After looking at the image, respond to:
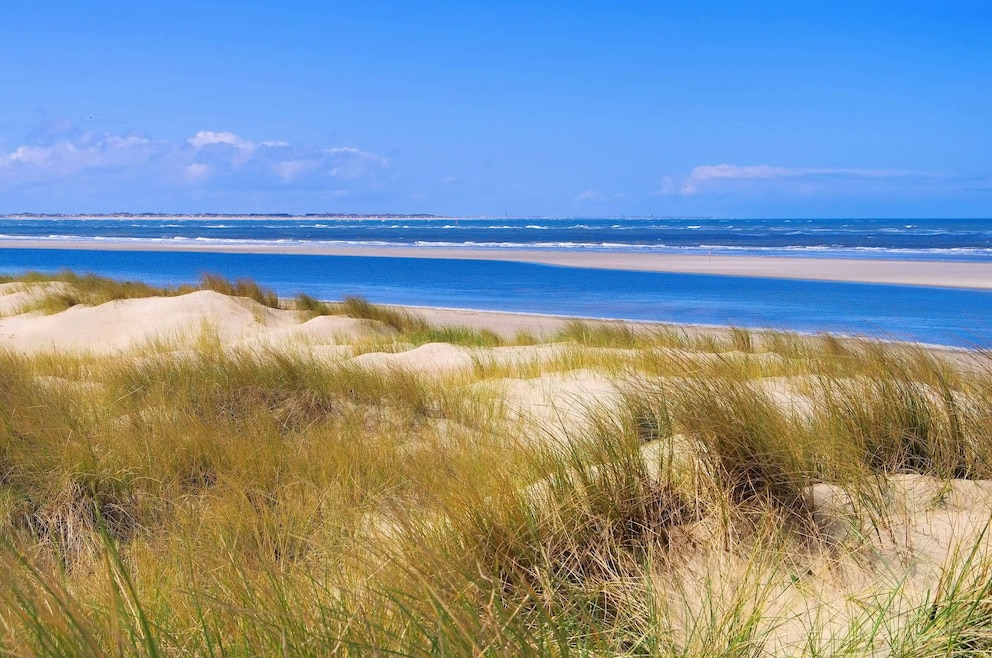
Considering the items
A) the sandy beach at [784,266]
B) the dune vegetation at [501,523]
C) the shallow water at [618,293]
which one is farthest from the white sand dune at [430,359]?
the sandy beach at [784,266]

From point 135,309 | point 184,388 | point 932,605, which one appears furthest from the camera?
point 135,309

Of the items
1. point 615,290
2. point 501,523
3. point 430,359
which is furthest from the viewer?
point 615,290

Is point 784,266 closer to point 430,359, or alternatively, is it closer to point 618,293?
point 618,293

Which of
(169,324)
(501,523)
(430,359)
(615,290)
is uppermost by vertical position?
(501,523)

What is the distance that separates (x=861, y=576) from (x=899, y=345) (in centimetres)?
354

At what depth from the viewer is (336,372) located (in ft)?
19.2

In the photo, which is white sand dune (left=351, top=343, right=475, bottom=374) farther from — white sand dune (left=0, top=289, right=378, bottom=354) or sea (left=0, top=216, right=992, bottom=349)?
sea (left=0, top=216, right=992, bottom=349)

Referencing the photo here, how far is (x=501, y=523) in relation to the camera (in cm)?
259

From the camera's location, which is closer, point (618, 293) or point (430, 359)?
point (430, 359)

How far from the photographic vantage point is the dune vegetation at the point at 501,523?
196 centimetres

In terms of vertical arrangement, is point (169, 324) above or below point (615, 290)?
above

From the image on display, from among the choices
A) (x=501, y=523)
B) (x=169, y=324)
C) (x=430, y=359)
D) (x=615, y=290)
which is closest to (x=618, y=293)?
(x=615, y=290)

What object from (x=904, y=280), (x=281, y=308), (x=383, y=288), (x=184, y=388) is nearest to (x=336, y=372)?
(x=184, y=388)

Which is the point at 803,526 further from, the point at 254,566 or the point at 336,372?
the point at 336,372
